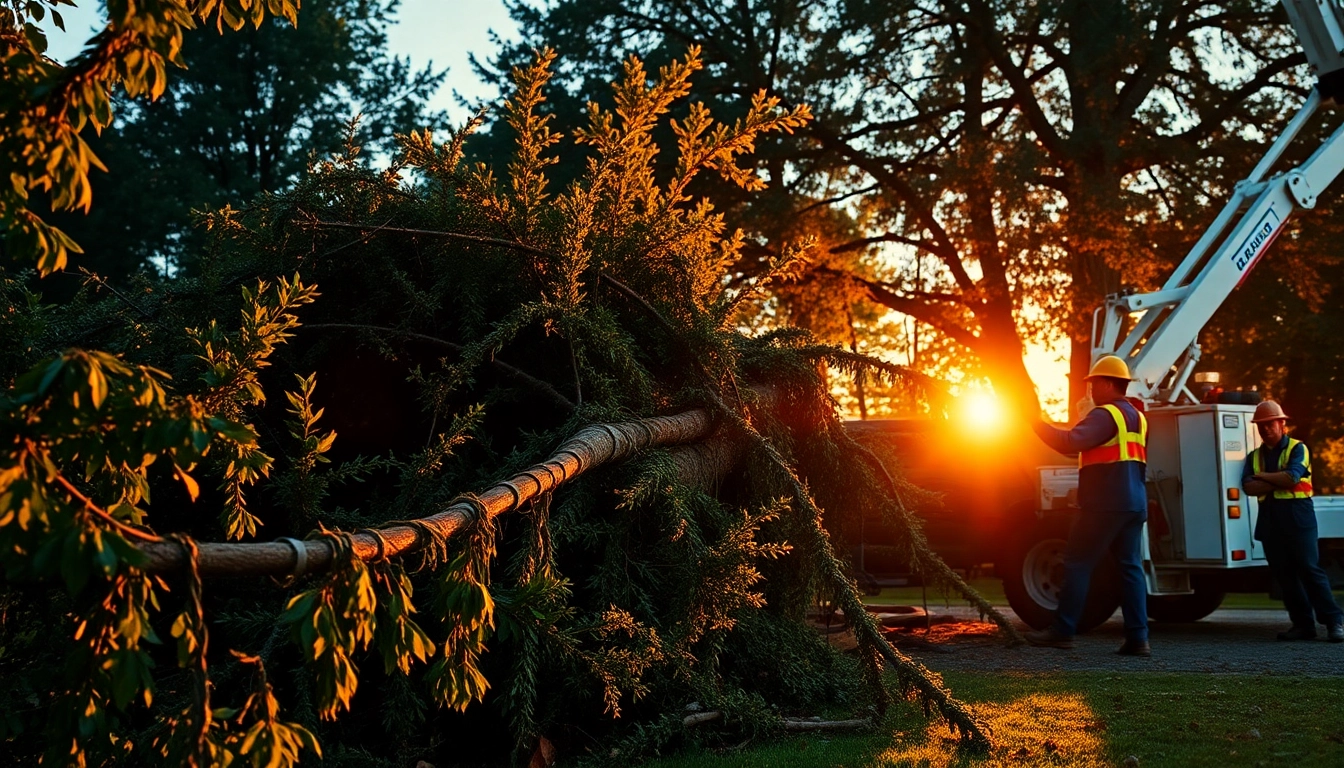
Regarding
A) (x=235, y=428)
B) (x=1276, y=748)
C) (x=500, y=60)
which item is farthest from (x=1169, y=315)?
(x=500, y=60)

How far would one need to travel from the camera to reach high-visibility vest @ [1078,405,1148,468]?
8711mm

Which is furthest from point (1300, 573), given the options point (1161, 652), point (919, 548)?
point (919, 548)

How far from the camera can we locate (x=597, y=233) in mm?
5477

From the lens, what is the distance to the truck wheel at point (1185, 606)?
37.8 ft

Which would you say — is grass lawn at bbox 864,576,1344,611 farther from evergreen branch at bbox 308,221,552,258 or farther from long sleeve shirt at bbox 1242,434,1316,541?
evergreen branch at bbox 308,221,552,258

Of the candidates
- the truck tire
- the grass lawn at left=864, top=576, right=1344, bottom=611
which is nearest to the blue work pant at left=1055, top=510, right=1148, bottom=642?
the truck tire

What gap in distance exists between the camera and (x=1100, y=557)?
8.90 meters

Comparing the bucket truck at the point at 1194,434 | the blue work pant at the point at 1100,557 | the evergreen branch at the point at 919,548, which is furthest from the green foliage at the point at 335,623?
the bucket truck at the point at 1194,434

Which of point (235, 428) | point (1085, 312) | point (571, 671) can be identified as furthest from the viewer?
point (1085, 312)

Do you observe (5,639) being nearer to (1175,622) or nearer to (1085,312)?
(1175,622)

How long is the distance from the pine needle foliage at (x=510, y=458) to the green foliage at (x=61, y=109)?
687mm

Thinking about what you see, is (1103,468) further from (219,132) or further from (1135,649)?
(219,132)

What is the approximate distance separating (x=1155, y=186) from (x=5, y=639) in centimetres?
2011

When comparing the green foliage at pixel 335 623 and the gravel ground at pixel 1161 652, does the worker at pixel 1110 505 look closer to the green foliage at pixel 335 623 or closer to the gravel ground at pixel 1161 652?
the gravel ground at pixel 1161 652
